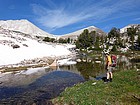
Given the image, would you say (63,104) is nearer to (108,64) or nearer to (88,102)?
(88,102)

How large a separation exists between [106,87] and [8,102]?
10.3m

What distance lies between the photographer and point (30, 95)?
25812mm

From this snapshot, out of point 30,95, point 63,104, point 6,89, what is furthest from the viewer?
point 6,89

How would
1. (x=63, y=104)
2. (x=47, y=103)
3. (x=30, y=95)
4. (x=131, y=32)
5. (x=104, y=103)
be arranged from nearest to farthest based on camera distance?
(x=104, y=103), (x=63, y=104), (x=47, y=103), (x=30, y=95), (x=131, y=32)

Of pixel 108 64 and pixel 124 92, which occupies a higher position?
pixel 108 64

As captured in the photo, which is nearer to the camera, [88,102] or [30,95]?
[88,102]

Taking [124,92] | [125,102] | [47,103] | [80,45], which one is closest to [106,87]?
[124,92]

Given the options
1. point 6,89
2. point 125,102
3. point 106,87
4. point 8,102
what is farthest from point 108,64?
point 6,89

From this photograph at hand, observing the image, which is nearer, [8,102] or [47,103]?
[47,103]

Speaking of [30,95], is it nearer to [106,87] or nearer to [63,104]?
[63,104]

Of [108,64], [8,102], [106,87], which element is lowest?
[8,102]

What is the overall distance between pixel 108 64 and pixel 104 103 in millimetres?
7808

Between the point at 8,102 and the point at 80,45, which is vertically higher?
the point at 80,45

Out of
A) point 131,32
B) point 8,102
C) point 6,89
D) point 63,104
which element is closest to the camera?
point 63,104
